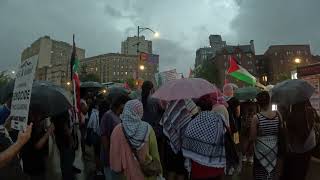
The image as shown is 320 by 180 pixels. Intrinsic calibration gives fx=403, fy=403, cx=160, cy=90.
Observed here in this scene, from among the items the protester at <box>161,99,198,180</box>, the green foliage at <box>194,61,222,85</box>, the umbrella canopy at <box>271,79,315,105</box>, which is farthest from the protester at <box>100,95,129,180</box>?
the green foliage at <box>194,61,222,85</box>

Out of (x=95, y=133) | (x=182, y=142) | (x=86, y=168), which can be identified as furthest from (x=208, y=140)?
(x=86, y=168)

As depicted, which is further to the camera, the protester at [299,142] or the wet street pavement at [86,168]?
the protester at [299,142]

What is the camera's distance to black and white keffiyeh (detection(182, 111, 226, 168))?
537 cm

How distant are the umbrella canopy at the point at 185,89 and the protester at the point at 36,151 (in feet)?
6.64

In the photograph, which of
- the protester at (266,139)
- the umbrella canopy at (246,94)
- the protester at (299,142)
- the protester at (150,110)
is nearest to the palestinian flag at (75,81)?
the protester at (150,110)

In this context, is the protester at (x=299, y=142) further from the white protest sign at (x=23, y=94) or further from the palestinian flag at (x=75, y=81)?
the white protest sign at (x=23, y=94)

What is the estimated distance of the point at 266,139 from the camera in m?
6.16

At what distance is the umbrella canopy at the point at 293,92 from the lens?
6715 millimetres

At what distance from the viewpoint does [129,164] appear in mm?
5684

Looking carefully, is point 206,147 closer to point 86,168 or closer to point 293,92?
point 293,92

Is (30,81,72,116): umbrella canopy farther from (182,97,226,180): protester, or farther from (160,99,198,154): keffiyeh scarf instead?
(182,97,226,180): protester

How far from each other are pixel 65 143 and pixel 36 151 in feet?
2.37

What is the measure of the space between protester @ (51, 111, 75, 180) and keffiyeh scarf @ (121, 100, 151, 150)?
1.00m

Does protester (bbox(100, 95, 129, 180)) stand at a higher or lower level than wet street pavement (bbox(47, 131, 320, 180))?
higher
